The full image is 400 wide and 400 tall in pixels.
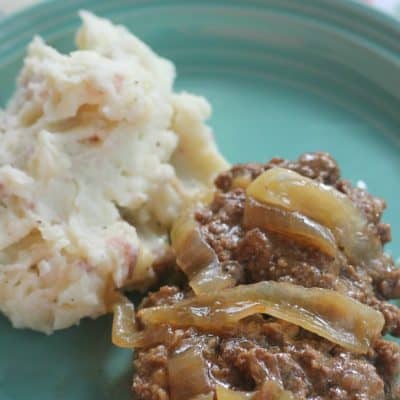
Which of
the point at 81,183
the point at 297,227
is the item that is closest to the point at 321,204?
the point at 297,227

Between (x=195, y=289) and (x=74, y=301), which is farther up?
(x=195, y=289)

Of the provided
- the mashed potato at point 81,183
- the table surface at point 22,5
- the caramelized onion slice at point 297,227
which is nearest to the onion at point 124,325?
the mashed potato at point 81,183

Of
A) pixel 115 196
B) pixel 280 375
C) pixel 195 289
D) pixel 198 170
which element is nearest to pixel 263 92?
pixel 198 170

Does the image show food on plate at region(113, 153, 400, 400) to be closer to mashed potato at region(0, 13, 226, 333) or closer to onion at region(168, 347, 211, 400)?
onion at region(168, 347, 211, 400)

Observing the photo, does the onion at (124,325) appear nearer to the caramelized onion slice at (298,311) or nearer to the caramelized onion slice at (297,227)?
the caramelized onion slice at (298,311)

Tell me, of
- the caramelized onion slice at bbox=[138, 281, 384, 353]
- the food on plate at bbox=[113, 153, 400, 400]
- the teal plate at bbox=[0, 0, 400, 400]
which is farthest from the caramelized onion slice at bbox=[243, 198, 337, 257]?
the teal plate at bbox=[0, 0, 400, 400]

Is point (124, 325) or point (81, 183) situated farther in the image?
point (81, 183)

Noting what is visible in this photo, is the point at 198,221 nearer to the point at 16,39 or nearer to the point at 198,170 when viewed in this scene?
the point at 198,170

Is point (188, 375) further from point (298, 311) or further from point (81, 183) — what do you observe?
point (81, 183)
